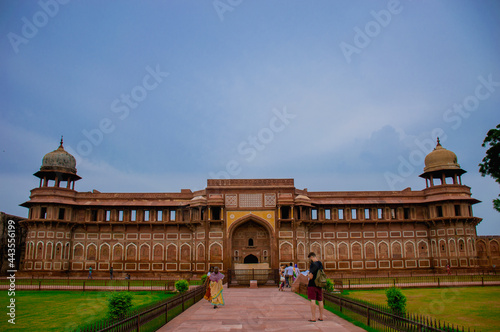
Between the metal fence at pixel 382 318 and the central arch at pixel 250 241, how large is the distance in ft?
67.8

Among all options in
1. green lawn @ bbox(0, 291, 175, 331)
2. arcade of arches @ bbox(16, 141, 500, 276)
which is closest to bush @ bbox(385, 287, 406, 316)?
green lawn @ bbox(0, 291, 175, 331)

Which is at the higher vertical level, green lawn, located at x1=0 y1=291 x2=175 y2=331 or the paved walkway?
the paved walkway

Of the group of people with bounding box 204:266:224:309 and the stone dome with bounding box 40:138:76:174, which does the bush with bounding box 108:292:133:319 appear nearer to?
the group of people with bounding box 204:266:224:309

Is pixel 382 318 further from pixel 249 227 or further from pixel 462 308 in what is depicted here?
pixel 249 227

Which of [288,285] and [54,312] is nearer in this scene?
[54,312]

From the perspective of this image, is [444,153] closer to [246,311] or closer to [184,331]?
[246,311]

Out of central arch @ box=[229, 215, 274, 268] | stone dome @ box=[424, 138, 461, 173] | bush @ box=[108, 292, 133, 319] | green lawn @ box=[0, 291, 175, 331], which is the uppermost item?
stone dome @ box=[424, 138, 461, 173]

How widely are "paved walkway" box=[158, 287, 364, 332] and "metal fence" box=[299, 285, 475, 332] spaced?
1.38ft

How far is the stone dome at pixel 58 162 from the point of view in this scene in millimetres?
35834

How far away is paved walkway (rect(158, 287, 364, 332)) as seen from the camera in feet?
31.1

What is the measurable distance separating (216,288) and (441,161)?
100 feet

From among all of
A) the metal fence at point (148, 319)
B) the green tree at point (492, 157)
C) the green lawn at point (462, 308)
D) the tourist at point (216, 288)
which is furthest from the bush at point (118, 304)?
the green tree at point (492, 157)

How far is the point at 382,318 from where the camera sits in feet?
29.7

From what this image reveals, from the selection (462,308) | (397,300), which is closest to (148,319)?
(397,300)
